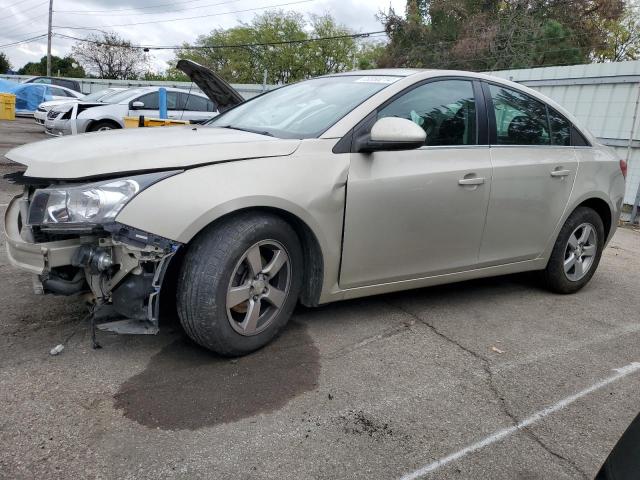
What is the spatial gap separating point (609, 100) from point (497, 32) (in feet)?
66.0

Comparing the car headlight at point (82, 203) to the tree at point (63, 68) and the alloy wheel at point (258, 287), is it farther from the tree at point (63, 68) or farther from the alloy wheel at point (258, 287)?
the tree at point (63, 68)

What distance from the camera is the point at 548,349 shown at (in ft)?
11.4

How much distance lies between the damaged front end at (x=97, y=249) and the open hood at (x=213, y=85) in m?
2.96

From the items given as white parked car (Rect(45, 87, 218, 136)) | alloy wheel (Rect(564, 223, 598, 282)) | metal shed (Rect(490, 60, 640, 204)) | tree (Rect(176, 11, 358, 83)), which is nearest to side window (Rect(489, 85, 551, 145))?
alloy wheel (Rect(564, 223, 598, 282))

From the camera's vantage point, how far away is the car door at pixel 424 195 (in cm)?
322

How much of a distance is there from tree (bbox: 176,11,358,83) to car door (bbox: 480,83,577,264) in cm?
5251

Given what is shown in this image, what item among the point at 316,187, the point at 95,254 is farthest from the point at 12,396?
the point at 316,187

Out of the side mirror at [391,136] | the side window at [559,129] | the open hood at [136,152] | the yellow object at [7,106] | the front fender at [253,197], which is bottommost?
the yellow object at [7,106]

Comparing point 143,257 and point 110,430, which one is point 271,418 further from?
point 143,257

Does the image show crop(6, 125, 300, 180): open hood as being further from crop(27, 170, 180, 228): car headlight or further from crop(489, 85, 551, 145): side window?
crop(489, 85, 551, 145): side window

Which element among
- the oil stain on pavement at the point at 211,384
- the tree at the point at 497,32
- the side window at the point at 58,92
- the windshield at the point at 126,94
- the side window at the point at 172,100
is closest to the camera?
the oil stain on pavement at the point at 211,384

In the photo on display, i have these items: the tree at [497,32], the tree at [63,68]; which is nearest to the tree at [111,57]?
the tree at [63,68]

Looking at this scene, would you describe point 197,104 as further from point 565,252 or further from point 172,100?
point 565,252

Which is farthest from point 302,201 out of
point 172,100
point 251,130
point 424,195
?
point 172,100
